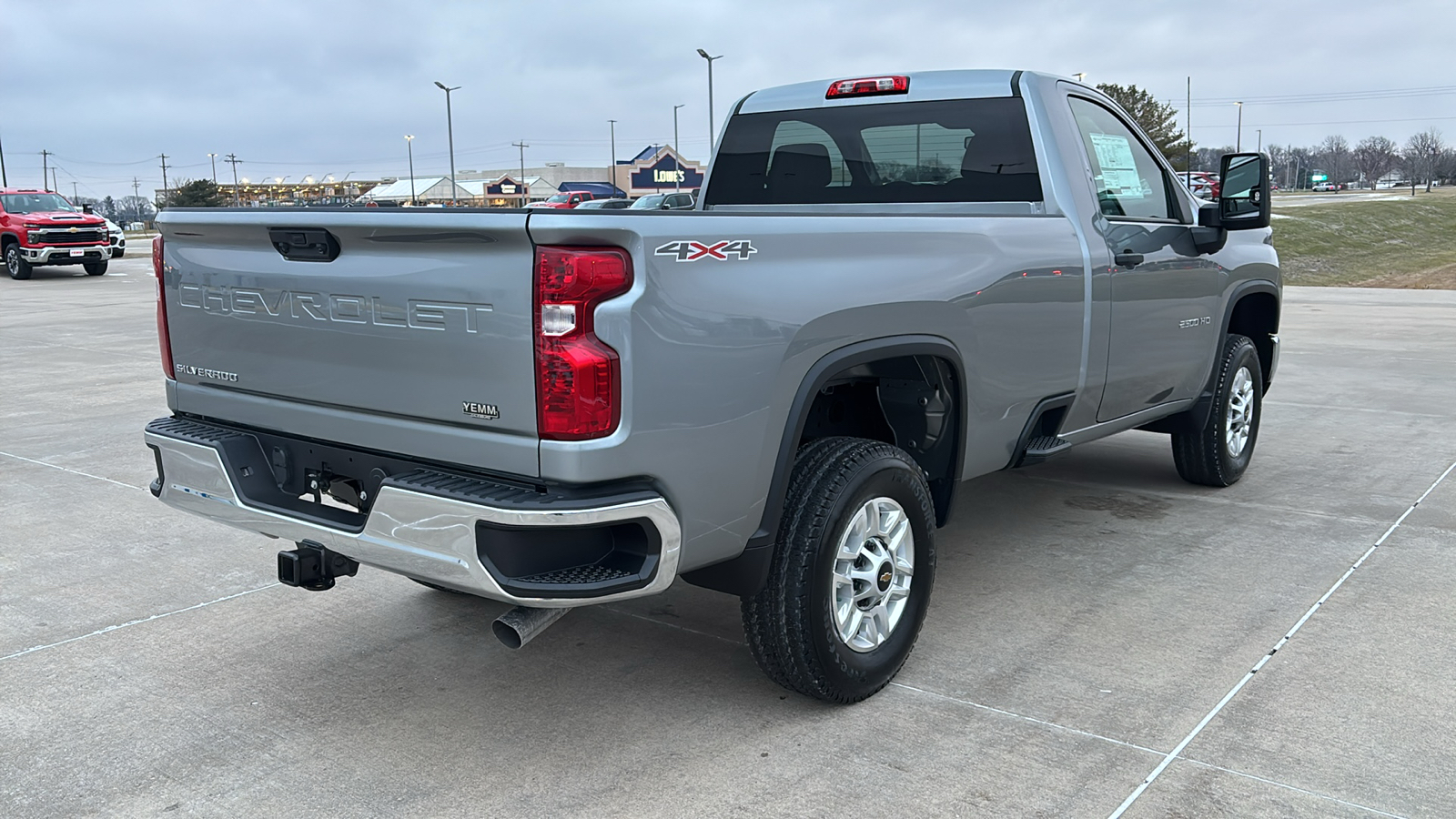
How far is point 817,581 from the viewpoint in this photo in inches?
134

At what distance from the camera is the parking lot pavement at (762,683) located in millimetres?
3127

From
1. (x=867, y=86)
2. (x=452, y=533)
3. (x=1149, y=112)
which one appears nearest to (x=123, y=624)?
(x=452, y=533)

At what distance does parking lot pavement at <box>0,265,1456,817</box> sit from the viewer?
3.13m

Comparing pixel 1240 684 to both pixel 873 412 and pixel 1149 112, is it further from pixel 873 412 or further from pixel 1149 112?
pixel 1149 112

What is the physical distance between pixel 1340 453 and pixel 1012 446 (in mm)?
3777

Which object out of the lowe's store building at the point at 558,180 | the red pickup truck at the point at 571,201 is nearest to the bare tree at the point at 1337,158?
the lowe's store building at the point at 558,180

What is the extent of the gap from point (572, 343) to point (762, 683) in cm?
155

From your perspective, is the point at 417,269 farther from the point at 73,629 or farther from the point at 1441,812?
the point at 1441,812

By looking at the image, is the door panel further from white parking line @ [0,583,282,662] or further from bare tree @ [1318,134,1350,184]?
bare tree @ [1318,134,1350,184]

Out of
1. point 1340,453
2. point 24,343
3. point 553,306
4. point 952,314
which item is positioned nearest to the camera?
point 553,306

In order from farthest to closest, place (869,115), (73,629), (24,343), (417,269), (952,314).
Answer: (24,343) → (869,115) → (73,629) → (952,314) → (417,269)

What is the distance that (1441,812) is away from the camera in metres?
2.96

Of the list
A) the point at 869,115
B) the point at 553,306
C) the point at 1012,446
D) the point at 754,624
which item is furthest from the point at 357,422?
the point at 869,115

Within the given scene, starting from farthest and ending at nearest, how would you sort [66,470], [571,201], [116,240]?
1. [116,240]
2. [571,201]
3. [66,470]
